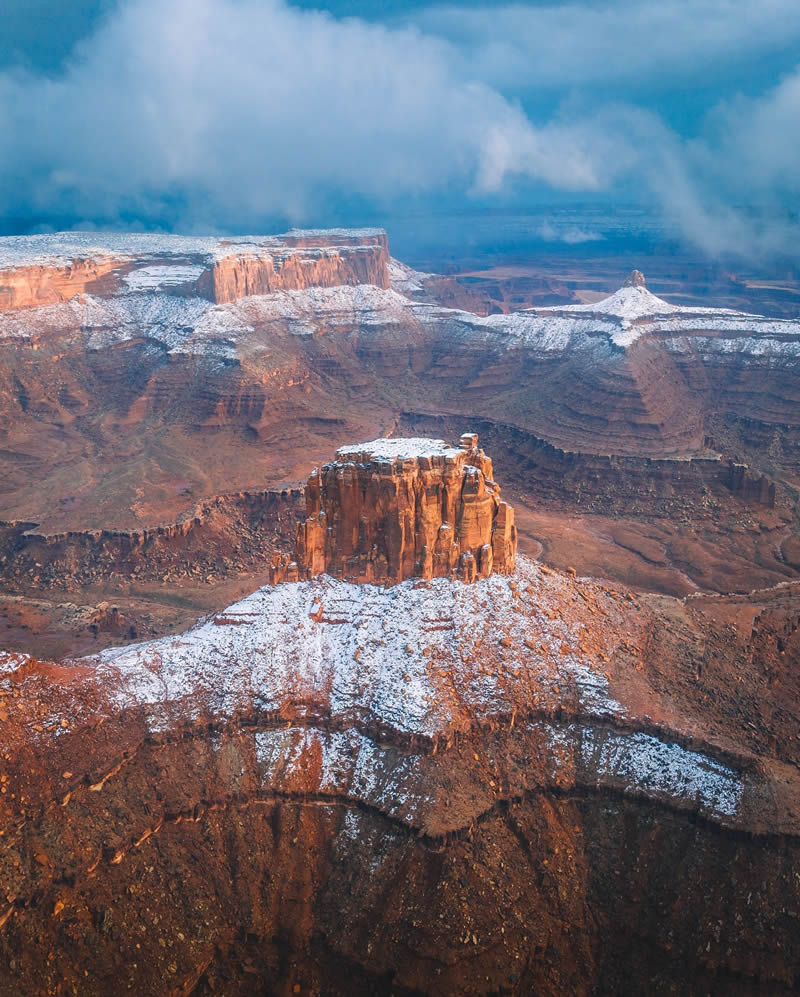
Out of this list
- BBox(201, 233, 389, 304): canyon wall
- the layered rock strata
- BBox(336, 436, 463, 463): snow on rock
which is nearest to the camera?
BBox(336, 436, 463, 463): snow on rock

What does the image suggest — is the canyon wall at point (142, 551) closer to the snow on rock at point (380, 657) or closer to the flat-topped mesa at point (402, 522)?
the flat-topped mesa at point (402, 522)

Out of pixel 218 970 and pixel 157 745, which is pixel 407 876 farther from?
pixel 157 745

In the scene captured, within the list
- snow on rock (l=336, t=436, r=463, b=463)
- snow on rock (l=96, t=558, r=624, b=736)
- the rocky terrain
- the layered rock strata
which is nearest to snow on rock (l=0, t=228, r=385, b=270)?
the layered rock strata

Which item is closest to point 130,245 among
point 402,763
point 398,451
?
point 398,451

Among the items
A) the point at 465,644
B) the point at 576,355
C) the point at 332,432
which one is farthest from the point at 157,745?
the point at 576,355

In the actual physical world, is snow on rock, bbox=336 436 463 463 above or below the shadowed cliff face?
above

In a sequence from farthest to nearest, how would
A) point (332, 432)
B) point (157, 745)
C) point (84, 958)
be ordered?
1. point (332, 432)
2. point (157, 745)
3. point (84, 958)

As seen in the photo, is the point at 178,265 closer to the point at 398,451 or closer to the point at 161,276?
the point at 161,276

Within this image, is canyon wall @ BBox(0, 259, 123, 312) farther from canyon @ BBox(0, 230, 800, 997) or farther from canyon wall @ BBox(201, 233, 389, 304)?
canyon @ BBox(0, 230, 800, 997)

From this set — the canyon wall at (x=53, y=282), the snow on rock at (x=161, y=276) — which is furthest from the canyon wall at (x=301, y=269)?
the canyon wall at (x=53, y=282)
